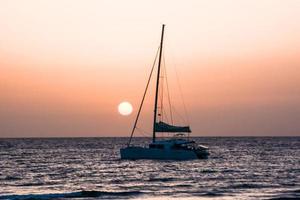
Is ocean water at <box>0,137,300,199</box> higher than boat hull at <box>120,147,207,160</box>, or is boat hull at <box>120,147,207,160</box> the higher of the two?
boat hull at <box>120,147,207,160</box>

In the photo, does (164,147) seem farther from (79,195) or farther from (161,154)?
(79,195)

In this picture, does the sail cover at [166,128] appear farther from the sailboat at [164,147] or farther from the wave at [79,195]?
the wave at [79,195]

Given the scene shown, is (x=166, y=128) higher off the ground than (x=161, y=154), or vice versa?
(x=166, y=128)

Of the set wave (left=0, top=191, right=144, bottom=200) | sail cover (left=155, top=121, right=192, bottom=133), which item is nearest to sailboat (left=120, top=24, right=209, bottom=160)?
sail cover (left=155, top=121, right=192, bottom=133)

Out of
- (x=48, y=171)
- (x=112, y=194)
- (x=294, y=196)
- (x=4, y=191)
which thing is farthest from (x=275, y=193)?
(x=48, y=171)

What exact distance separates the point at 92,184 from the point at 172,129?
27422 mm

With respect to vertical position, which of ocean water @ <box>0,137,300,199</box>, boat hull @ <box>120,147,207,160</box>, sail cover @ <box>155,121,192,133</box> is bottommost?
ocean water @ <box>0,137,300,199</box>

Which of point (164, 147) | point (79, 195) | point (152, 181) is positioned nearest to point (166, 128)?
point (164, 147)

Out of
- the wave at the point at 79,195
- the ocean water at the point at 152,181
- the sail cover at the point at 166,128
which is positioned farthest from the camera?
the sail cover at the point at 166,128

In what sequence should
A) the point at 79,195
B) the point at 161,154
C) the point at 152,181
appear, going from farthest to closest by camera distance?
the point at 161,154 < the point at 152,181 < the point at 79,195

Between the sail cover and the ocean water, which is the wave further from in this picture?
the sail cover

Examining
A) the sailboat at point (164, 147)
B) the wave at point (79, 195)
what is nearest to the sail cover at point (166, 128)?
the sailboat at point (164, 147)

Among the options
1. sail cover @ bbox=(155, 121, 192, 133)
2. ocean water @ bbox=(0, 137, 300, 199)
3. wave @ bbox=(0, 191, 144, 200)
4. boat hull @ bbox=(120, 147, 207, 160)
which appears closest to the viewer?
wave @ bbox=(0, 191, 144, 200)

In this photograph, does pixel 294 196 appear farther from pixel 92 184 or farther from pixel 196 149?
pixel 196 149
